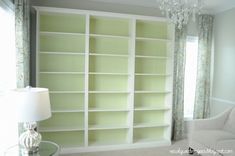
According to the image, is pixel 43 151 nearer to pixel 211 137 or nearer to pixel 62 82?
pixel 62 82

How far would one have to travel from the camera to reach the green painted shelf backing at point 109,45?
370 cm

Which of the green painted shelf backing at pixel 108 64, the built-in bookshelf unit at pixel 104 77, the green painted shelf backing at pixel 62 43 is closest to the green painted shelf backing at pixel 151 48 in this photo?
the built-in bookshelf unit at pixel 104 77

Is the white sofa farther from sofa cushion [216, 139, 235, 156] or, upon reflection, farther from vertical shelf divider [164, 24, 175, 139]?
vertical shelf divider [164, 24, 175, 139]

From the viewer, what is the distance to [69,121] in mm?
3643

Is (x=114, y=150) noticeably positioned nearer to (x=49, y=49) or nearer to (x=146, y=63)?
(x=146, y=63)

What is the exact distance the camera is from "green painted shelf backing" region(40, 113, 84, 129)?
3541 mm

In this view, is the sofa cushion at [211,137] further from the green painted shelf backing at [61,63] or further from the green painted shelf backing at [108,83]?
the green painted shelf backing at [61,63]

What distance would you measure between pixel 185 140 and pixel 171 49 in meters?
1.94

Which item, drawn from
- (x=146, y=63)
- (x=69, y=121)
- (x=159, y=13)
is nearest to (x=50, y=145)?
(x=69, y=121)

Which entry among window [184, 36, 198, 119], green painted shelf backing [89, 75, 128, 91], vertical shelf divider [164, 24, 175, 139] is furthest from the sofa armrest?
green painted shelf backing [89, 75, 128, 91]

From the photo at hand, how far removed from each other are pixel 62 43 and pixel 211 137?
113 inches

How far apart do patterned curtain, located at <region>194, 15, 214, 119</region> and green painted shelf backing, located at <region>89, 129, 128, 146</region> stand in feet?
5.75

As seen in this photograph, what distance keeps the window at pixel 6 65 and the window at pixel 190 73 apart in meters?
3.44

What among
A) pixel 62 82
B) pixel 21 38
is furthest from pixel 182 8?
pixel 62 82
